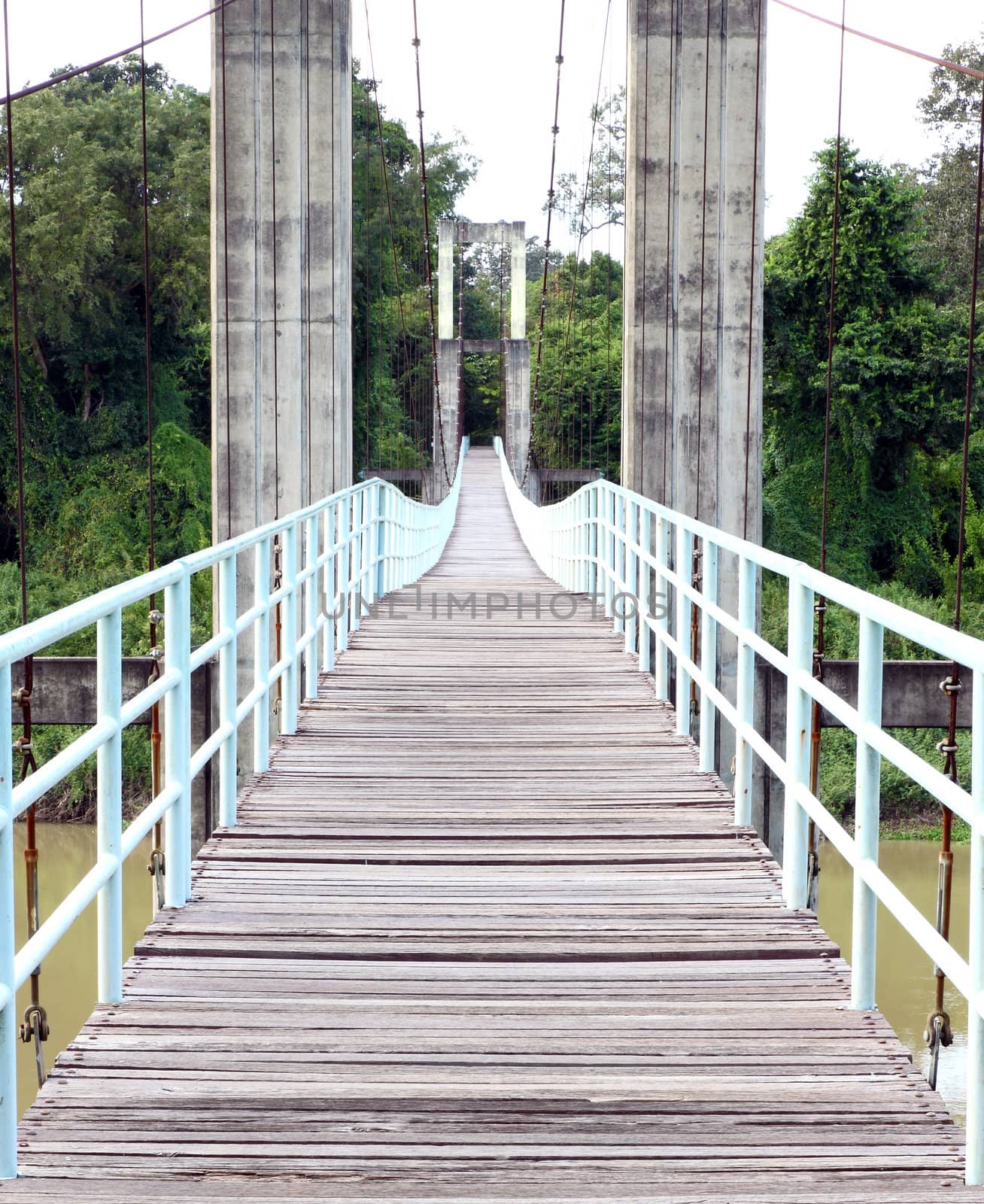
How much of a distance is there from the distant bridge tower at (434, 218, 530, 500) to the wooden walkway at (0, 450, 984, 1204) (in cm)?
3890

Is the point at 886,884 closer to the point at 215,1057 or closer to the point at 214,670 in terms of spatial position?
the point at 215,1057

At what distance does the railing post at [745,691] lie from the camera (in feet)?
13.8

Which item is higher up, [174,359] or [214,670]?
[174,359]

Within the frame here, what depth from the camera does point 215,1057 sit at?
9.11 ft

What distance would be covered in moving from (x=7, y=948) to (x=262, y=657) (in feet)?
9.66

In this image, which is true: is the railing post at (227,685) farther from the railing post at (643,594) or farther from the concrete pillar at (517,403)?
the concrete pillar at (517,403)

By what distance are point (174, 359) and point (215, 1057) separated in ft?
116

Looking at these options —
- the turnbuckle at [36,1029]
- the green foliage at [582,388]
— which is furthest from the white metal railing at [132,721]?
the green foliage at [582,388]

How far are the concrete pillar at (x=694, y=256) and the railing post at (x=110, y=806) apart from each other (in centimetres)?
723

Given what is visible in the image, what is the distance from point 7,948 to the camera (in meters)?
2.27

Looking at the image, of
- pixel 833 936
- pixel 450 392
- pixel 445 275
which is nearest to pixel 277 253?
pixel 833 936

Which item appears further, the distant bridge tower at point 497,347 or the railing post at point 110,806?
the distant bridge tower at point 497,347

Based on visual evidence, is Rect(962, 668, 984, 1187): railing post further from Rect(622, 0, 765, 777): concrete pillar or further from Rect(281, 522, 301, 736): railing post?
Rect(622, 0, 765, 777): concrete pillar

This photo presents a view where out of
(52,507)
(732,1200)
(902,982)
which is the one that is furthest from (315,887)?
(52,507)
